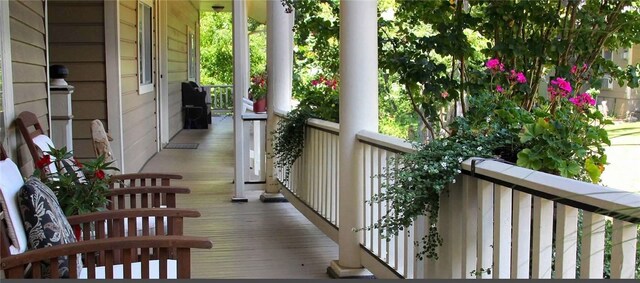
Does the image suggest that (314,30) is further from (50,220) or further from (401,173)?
(50,220)

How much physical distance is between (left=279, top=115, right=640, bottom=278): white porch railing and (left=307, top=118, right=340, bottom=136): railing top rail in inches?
27.8

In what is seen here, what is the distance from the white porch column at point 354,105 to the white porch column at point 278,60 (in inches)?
91.4

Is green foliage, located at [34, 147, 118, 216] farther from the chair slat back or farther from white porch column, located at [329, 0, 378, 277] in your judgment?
white porch column, located at [329, 0, 378, 277]

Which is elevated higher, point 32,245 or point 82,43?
point 82,43

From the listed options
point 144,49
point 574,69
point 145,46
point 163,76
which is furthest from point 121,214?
point 163,76

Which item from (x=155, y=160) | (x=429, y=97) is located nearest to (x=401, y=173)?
(x=429, y=97)

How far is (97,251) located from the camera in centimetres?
227

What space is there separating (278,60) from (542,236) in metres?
4.20

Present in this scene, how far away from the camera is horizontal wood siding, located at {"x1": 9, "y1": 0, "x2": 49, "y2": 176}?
3.32m

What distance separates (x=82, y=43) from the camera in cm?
641

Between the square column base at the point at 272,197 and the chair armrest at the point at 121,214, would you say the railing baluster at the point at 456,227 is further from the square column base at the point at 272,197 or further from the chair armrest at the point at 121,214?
the square column base at the point at 272,197

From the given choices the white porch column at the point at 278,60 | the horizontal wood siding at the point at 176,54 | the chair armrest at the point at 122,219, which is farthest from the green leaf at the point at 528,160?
the horizontal wood siding at the point at 176,54

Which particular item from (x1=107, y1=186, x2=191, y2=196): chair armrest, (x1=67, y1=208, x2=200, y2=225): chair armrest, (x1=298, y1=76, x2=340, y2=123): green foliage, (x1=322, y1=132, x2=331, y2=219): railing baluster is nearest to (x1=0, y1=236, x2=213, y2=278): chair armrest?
(x1=67, y1=208, x2=200, y2=225): chair armrest

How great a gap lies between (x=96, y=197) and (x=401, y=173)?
141cm
